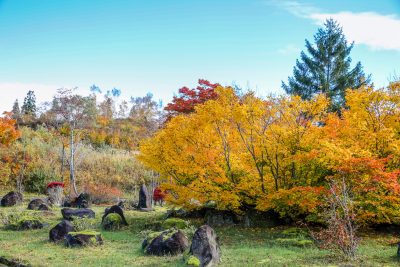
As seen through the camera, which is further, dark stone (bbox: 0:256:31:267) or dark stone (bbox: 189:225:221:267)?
dark stone (bbox: 0:256:31:267)

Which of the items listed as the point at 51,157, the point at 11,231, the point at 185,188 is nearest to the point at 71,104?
the point at 51,157

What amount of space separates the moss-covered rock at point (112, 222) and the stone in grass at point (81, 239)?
3.51 metres

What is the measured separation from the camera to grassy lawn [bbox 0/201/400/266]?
10.2m

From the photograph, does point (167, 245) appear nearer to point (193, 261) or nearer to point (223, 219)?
point (193, 261)

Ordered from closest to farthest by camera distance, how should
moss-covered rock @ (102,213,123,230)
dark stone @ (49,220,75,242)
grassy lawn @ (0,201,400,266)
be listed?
grassy lawn @ (0,201,400,266), dark stone @ (49,220,75,242), moss-covered rock @ (102,213,123,230)

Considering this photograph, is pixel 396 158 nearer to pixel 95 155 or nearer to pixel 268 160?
pixel 268 160

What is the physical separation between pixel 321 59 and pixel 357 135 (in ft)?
85.9

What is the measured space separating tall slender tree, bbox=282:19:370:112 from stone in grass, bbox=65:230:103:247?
2833 cm

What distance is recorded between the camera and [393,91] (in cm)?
1452

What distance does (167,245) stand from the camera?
11.6 meters

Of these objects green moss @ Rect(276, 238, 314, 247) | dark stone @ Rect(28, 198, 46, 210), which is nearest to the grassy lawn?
green moss @ Rect(276, 238, 314, 247)

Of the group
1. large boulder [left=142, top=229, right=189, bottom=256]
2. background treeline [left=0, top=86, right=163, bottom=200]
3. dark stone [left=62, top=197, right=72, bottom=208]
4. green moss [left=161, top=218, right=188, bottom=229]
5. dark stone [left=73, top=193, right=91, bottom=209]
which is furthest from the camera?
background treeline [left=0, top=86, right=163, bottom=200]

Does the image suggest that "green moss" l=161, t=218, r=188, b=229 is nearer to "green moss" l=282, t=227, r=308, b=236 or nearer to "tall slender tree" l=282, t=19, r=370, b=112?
"green moss" l=282, t=227, r=308, b=236

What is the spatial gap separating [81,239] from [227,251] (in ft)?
15.4
